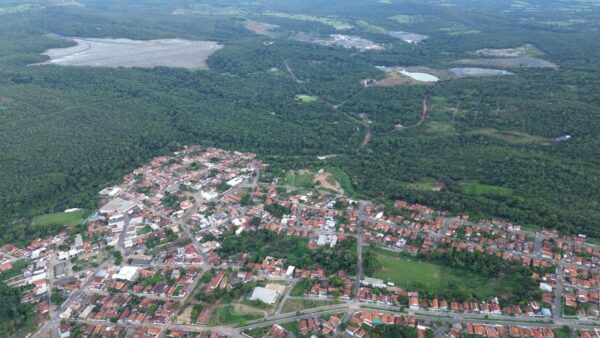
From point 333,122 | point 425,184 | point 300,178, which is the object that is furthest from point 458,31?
point 300,178

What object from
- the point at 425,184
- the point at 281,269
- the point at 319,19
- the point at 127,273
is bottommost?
the point at 127,273

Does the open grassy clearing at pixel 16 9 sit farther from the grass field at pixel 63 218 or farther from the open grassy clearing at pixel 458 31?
the open grassy clearing at pixel 458 31

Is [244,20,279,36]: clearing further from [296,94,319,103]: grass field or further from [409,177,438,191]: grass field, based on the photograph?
[409,177,438,191]: grass field

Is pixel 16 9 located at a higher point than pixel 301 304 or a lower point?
higher

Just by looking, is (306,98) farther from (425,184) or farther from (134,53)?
(134,53)

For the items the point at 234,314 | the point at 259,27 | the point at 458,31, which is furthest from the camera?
the point at 259,27

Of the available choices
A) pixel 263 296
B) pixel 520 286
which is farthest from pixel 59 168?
pixel 520 286

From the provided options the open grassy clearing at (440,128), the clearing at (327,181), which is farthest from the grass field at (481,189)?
the open grassy clearing at (440,128)
